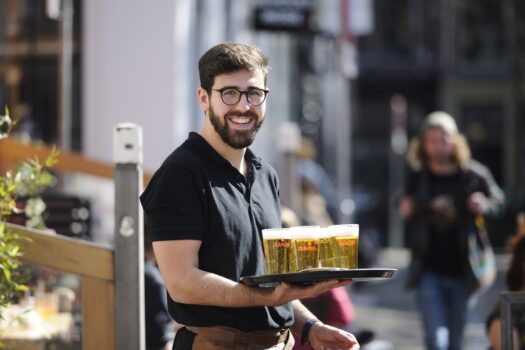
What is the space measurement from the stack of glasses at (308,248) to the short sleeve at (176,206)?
205 millimetres

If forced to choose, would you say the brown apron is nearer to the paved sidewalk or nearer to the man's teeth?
the man's teeth

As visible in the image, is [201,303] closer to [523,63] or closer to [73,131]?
[73,131]

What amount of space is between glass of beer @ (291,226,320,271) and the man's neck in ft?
1.06

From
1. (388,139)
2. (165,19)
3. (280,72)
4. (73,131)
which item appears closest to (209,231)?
(165,19)

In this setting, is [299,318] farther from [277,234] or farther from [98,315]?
[98,315]

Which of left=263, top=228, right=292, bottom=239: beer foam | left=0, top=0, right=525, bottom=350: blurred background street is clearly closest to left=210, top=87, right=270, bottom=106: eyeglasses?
left=263, top=228, right=292, bottom=239: beer foam

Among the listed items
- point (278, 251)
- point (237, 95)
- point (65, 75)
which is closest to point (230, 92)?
point (237, 95)

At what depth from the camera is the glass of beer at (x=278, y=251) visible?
136 inches

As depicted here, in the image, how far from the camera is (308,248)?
349 cm

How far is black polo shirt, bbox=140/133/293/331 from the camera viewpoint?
346cm

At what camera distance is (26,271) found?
4371 mm

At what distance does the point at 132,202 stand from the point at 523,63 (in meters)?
36.2

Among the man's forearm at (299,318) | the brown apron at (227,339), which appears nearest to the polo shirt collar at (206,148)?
the brown apron at (227,339)

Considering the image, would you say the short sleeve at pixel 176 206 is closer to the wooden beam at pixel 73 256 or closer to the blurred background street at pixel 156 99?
the wooden beam at pixel 73 256
